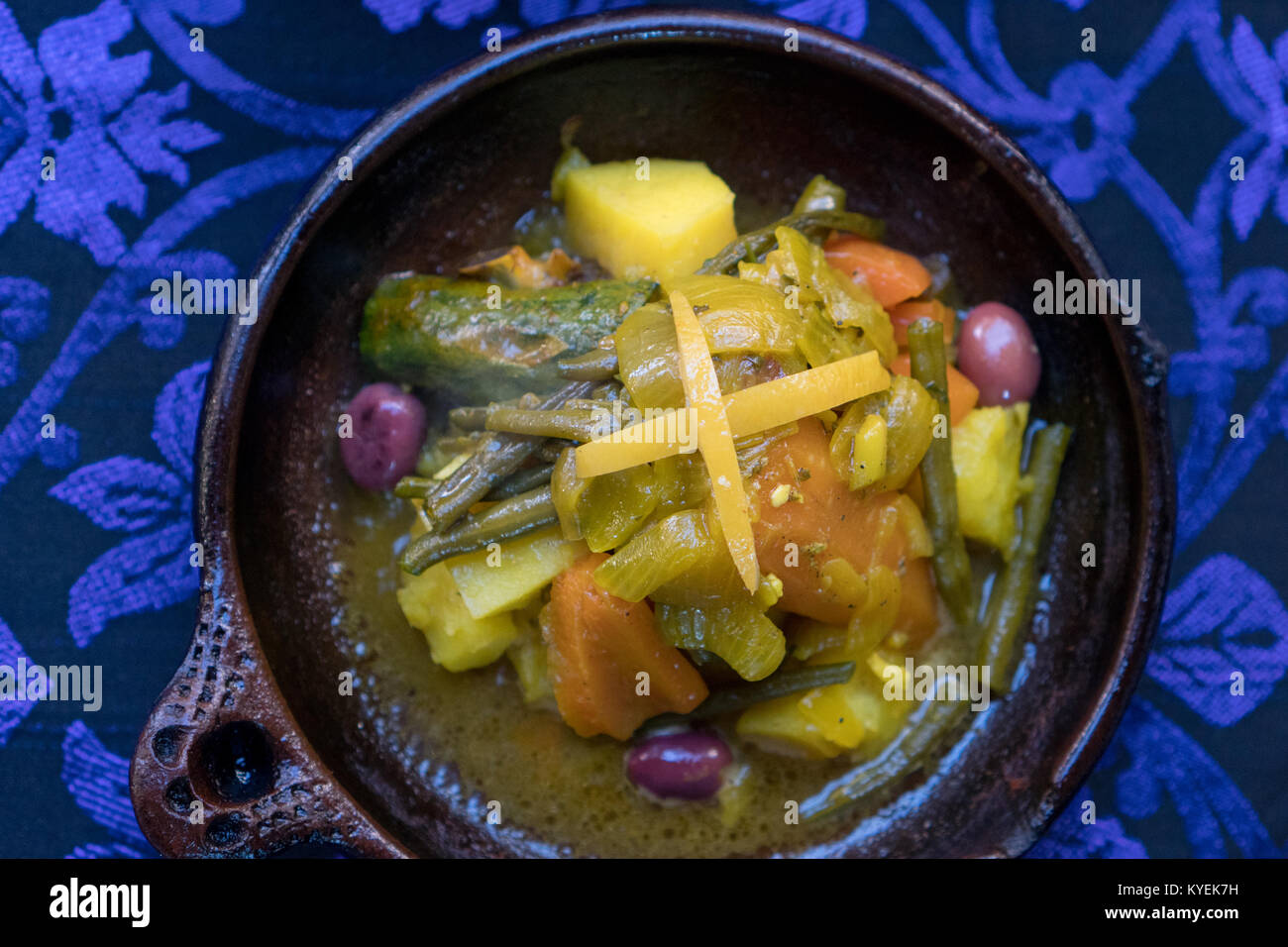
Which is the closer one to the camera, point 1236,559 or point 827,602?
point 827,602

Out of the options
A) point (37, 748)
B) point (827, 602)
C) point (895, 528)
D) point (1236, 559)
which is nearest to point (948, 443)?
point (895, 528)

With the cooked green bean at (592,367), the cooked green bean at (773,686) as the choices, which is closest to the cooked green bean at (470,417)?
the cooked green bean at (592,367)

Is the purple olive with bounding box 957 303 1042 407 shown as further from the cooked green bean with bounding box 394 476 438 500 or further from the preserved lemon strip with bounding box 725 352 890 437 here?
the cooked green bean with bounding box 394 476 438 500

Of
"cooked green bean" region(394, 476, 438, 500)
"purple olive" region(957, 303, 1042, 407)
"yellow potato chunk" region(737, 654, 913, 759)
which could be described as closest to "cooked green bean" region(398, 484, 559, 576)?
"cooked green bean" region(394, 476, 438, 500)

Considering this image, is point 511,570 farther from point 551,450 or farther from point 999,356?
point 999,356

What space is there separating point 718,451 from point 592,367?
0.40m

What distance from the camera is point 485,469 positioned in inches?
90.0

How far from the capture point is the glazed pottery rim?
218cm

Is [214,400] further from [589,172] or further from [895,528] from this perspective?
[895,528]

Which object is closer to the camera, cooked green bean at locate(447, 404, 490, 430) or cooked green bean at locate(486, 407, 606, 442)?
cooked green bean at locate(486, 407, 606, 442)

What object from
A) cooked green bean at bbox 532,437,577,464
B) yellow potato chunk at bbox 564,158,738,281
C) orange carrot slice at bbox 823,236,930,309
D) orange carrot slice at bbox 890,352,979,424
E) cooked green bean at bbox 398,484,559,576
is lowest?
cooked green bean at bbox 398,484,559,576

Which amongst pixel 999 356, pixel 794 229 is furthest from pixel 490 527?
pixel 999 356

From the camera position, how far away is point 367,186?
235cm
